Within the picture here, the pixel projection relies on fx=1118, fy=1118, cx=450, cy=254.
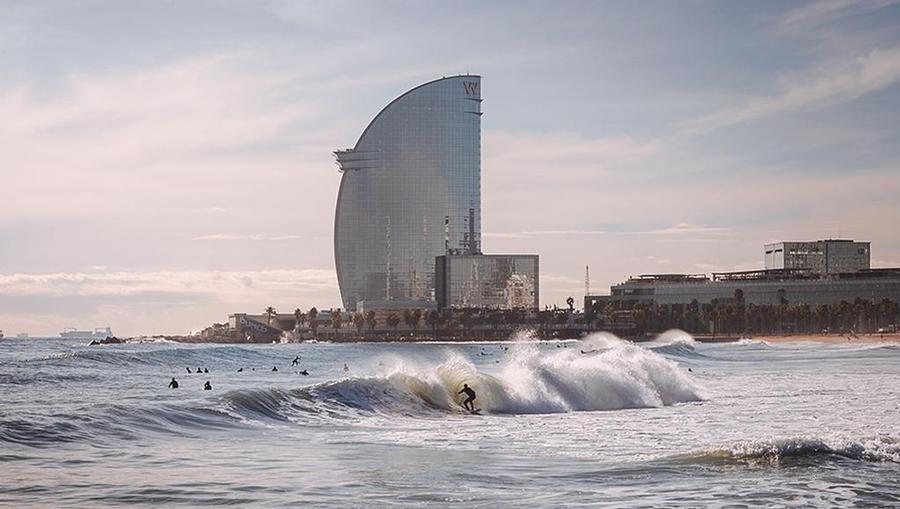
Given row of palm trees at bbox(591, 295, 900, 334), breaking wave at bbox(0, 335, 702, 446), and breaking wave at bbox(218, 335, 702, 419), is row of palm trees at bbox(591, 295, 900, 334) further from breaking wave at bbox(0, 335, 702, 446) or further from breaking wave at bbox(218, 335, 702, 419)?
breaking wave at bbox(218, 335, 702, 419)

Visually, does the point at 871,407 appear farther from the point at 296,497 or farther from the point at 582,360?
the point at 296,497

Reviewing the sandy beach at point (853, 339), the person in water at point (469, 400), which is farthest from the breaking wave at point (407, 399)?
the sandy beach at point (853, 339)

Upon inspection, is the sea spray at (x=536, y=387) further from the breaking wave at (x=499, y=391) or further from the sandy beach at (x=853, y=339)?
the sandy beach at (x=853, y=339)

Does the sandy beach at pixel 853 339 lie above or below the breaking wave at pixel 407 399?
below

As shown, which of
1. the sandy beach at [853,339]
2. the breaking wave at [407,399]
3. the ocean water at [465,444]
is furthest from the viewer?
the sandy beach at [853,339]

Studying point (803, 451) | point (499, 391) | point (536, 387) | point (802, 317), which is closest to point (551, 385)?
point (536, 387)

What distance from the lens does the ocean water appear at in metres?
16.0

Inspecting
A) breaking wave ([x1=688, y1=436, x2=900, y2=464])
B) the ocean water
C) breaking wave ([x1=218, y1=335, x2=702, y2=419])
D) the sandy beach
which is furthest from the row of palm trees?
breaking wave ([x1=688, y1=436, x2=900, y2=464])

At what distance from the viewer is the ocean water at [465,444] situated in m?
16.0

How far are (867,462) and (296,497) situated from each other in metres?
9.61

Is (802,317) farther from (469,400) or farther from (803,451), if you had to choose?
(803,451)

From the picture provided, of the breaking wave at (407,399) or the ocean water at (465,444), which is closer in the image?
the ocean water at (465,444)

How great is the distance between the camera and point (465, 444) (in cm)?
2278

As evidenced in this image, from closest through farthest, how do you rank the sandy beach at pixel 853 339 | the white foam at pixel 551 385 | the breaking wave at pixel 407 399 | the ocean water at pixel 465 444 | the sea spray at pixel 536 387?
the ocean water at pixel 465 444 < the breaking wave at pixel 407 399 < the sea spray at pixel 536 387 < the white foam at pixel 551 385 < the sandy beach at pixel 853 339
